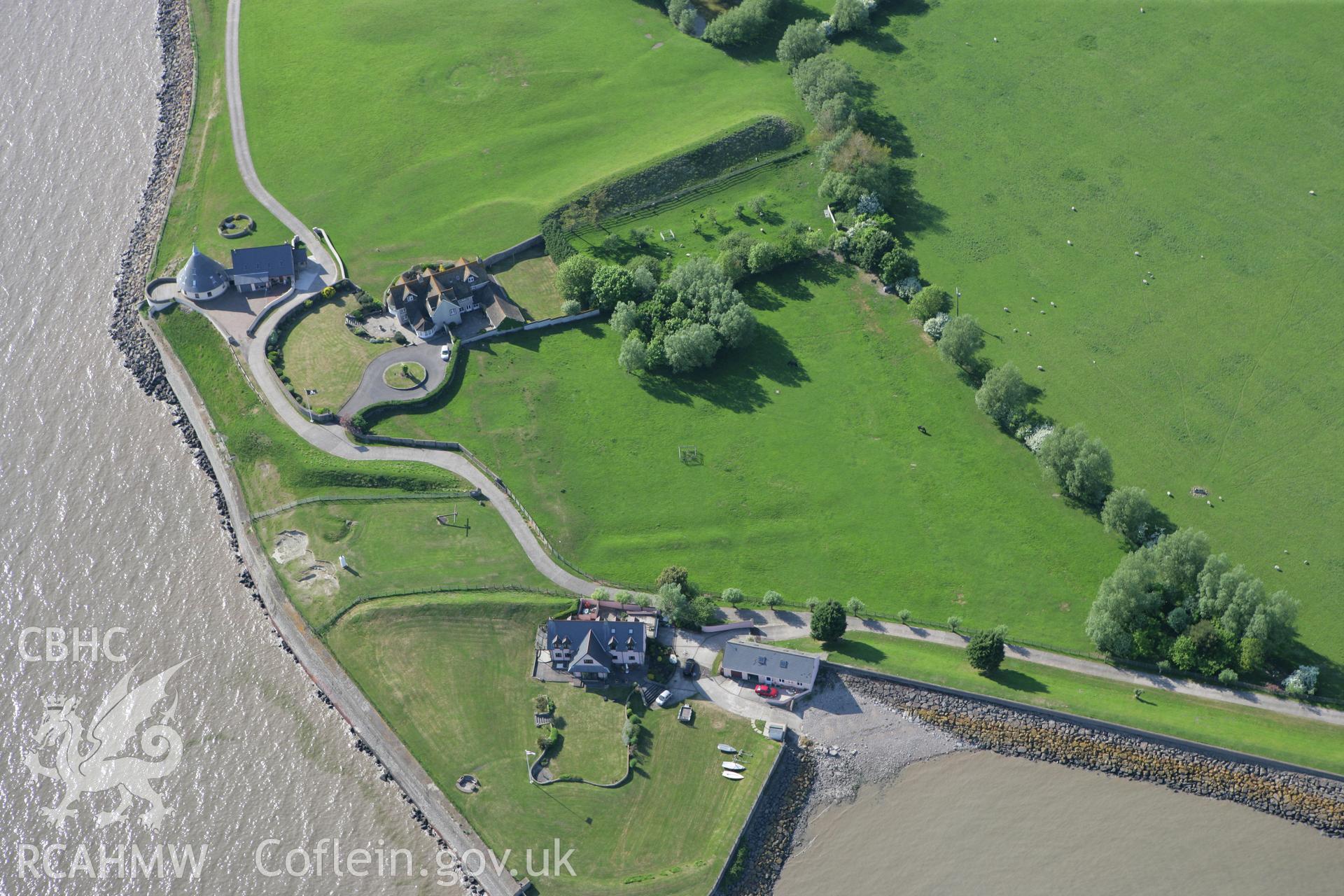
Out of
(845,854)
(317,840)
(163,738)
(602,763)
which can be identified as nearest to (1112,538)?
(845,854)

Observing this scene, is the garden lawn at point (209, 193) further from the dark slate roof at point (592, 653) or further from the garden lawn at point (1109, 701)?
the garden lawn at point (1109, 701)

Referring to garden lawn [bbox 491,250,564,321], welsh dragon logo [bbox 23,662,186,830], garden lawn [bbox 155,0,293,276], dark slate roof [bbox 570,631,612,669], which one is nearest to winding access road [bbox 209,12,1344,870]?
dark slate roof [bbox 570,631,612,669]

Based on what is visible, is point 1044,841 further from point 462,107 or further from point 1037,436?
point 462,107

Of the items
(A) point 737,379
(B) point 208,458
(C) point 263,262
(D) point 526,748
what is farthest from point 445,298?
(D) point 526,748

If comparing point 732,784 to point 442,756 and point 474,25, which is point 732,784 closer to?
point 442,756

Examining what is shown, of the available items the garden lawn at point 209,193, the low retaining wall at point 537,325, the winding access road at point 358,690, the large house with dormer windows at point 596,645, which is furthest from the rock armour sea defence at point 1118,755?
the garden lawn at point 209,193

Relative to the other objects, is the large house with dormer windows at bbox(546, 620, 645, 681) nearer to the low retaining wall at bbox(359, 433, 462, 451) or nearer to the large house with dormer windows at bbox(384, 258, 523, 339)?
the low retaining wall at bbox(359, 433, 462, 451)
